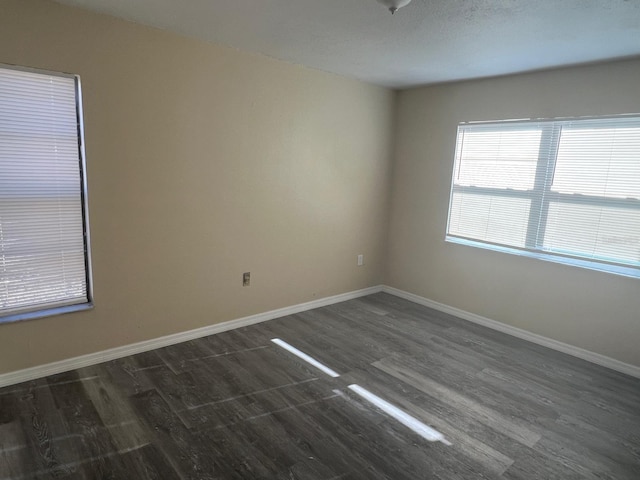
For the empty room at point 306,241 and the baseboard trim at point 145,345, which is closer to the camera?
the empty room at point 306,241

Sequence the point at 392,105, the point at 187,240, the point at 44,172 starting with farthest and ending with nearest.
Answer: the point at 392,105 < the point at 187,240 < the point at 44,172

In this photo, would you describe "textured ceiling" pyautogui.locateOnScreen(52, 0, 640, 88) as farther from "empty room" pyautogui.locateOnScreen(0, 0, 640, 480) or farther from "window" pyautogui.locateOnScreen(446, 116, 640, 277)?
"window" pyautogui.locateOnScreen(446, 116, 640, 277)

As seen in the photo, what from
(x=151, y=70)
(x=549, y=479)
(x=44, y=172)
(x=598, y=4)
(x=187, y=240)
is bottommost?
(x=549, y=479)

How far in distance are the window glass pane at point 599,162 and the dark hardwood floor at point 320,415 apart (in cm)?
141

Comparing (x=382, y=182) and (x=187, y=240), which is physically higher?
(x=382, y=182)

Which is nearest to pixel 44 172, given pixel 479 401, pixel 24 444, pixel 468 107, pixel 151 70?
pixel 151 70

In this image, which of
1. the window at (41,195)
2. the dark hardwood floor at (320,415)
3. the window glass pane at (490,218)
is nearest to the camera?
the dark hardwood floor at (320,415)

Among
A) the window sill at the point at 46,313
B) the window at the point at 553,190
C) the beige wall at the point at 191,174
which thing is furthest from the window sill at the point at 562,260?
the window sill at the point at 46,313

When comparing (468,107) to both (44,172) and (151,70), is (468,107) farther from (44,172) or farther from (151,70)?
(44,172)

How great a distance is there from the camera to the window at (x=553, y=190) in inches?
115

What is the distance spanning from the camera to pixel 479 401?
2.50 meters

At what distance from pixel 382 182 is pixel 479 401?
2.62 m

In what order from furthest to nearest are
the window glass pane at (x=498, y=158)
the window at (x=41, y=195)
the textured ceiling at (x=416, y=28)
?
the window glass pane at (x=498, y=158) → the window at (x=41, y=195) → the textured ceiling at (x=416, y=28)

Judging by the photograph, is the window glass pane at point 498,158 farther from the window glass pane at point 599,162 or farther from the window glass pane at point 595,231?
the window glass pane at point 595,231
